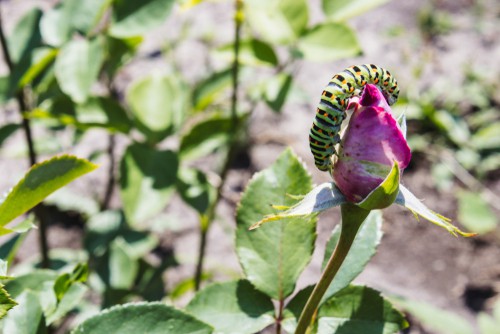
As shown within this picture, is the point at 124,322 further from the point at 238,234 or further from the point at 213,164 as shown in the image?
the point at 213,164

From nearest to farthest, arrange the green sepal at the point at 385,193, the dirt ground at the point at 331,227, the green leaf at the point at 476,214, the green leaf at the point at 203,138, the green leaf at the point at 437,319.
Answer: the green sepal at the point at 385,193
the green leaf at the point at 203,138
the green leaf at the point at 437,319
the dirt ground at the point at 331,227
the green leaf at the point at 476,214

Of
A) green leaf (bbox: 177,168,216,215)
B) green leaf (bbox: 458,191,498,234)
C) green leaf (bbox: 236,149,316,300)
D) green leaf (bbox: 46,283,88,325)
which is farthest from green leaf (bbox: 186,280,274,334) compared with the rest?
green leaf (bbox: 458,191,498,234)

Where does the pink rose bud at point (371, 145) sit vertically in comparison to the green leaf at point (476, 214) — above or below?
above

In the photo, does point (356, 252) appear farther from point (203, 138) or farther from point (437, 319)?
point (437, 319)

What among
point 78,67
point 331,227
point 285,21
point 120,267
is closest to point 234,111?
point 285,21

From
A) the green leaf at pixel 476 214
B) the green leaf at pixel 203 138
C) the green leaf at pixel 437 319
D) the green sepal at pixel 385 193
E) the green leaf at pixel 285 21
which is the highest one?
the green sepal at pixel 385 193

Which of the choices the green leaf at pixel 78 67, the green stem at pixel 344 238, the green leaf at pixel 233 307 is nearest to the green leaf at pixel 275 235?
the green leaf at pixel 233 307

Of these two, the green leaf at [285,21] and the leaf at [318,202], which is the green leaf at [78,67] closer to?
the green leaf at [285,21]
